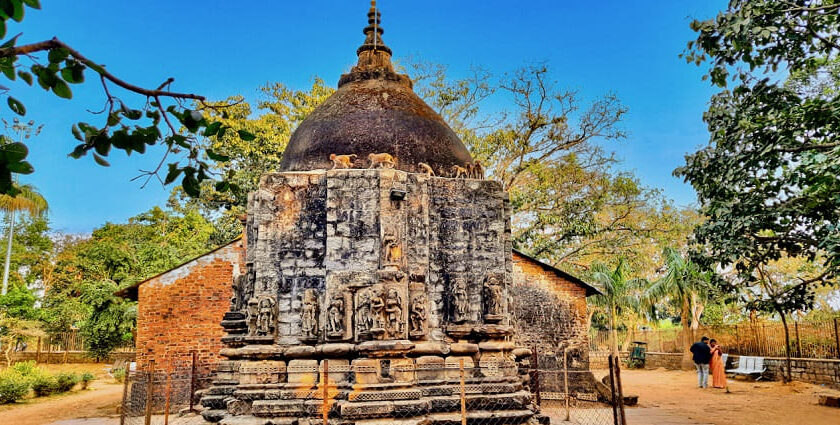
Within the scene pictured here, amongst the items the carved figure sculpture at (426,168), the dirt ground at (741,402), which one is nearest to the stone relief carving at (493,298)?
the carved figure sculpture at (426,168)

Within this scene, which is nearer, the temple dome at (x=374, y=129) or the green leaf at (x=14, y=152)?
the green leaf at (x=14, y=152)

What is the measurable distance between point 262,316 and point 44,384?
14051mm

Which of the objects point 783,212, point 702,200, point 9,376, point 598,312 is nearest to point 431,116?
point 702,200

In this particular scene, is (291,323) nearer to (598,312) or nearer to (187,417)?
(187,417)

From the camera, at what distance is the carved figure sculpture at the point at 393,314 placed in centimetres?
873

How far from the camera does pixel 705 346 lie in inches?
750

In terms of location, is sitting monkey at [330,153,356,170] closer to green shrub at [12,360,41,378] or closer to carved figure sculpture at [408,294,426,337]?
carved figure sculpture at [408,294,426,337]

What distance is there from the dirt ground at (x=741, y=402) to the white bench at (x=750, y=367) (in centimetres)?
38

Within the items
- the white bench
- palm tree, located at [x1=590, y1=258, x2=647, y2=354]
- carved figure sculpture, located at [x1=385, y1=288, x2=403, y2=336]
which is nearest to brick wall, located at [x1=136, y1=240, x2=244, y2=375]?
carved figure sculpture, located at [x1=385, y1=288, x2=403, y2=336]

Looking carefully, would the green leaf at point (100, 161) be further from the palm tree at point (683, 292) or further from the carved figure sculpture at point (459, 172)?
the palm tree at point (683, 292)

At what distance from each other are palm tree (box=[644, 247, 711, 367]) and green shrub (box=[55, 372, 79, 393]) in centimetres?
2498

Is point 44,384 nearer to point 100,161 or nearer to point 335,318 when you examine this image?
point 335,318

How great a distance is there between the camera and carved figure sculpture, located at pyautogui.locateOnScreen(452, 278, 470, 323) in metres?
9.54

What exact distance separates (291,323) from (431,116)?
4816 millimetres
